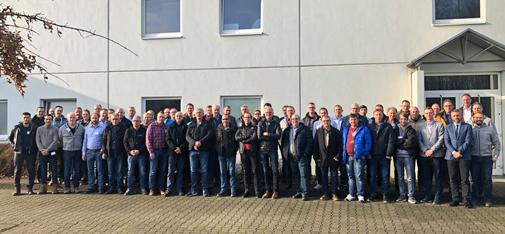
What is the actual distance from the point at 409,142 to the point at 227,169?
3648 mm

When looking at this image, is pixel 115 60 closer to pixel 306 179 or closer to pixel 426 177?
pixel 306 179

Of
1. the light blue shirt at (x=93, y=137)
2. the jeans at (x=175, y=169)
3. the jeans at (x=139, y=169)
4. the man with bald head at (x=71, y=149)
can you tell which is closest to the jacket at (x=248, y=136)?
the jeans at (x=175, y=169)

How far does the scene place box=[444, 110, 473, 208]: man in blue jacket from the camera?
26.6 ft

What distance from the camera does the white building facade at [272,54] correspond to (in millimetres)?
11461

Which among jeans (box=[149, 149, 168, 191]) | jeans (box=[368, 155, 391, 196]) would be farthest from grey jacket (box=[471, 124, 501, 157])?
jeans (box=[149, 149, 168, 191])

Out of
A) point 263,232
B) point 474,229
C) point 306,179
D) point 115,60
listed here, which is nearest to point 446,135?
point 474,229

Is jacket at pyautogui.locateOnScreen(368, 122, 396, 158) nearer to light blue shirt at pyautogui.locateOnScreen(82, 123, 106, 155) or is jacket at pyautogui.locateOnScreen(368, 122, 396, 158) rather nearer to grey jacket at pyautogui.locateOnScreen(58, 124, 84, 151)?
light blue shirt at pyautogui.locateOnScreen(82, 123, 106, 155)

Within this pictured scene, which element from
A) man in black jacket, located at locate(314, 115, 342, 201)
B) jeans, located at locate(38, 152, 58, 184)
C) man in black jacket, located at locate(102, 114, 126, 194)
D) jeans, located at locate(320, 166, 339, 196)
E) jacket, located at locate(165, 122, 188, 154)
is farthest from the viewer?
jeans, located at locate(38, 152, 58, 184)

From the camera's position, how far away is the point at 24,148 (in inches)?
393

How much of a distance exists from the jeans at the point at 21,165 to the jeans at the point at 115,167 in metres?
1.74

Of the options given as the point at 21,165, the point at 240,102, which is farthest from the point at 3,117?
the point at 240,102

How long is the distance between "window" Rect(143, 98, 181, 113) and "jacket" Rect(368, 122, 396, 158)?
20.6 ft

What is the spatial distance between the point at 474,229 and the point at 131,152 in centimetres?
656

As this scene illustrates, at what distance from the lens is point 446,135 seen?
8273 mm
